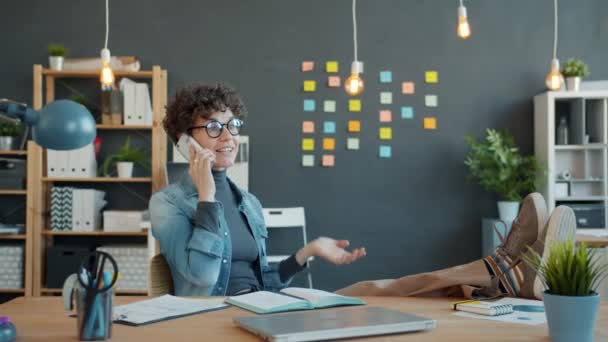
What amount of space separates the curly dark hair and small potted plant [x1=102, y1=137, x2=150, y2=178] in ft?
8.04

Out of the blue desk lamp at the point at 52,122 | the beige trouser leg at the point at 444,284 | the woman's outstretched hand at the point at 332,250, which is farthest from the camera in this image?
the woman's outstretched hand at the point at 332,250

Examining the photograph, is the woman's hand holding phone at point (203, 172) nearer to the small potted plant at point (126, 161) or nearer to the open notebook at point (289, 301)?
the open notebook at point (289, 301)

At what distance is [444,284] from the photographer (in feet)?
5.73

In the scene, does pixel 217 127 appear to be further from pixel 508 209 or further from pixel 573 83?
pixel 573 83

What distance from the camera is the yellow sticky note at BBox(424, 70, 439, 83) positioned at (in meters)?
5.04

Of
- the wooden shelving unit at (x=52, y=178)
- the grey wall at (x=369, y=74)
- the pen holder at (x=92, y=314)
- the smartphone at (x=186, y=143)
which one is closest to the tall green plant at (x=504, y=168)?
the grey wall at (x=369, y=74)

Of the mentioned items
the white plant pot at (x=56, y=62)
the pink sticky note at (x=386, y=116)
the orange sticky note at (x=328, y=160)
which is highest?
the white plant pot at (x=56, y=62)

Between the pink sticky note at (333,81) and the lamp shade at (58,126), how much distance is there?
3.96 m

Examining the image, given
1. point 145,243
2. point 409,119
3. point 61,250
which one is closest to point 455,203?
point 409,119

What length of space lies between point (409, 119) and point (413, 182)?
50 cm

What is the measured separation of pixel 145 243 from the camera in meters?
4.95

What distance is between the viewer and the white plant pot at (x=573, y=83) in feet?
15.3

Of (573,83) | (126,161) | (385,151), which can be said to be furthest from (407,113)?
(126,161)

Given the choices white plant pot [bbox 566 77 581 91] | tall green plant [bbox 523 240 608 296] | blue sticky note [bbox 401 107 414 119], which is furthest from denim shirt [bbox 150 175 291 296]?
white plant pot [bbox 566 77 581 91]
